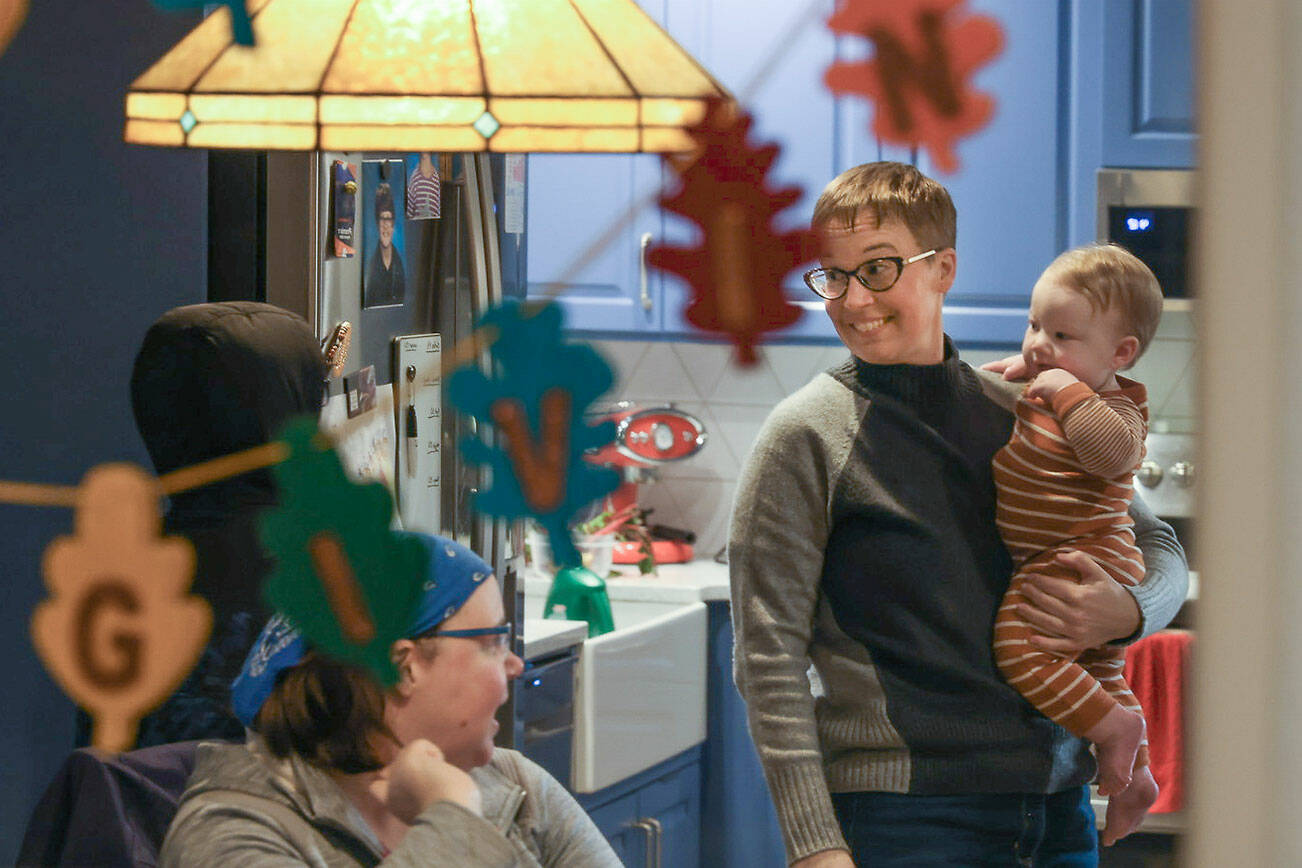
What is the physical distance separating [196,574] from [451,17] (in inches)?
15.6

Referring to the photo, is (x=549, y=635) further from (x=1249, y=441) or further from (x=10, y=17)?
(x=10, y=17)

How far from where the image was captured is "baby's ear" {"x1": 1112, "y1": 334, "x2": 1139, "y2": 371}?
93 centimetres

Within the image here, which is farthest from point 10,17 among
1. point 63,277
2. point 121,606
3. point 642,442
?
point 642,442

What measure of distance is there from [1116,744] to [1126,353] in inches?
10.6

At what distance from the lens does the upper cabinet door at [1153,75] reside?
0.75 meters

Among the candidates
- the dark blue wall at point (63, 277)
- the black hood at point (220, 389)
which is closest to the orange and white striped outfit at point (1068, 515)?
the black hood at point (220, 389)

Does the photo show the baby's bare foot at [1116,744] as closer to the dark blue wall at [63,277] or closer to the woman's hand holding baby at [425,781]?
the woman's hand holding baby at [425,781]

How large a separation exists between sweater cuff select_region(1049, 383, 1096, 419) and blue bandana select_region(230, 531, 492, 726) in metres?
0.39

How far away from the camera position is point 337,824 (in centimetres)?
86

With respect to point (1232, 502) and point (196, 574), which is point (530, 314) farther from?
point (1232, 502)

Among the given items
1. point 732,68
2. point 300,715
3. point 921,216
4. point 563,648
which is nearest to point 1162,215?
point 921,216

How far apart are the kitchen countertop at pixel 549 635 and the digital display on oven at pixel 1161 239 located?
0.44m

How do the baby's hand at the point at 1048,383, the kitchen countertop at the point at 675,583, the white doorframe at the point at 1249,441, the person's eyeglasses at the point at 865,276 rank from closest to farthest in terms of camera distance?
the white doorframe at the point at 1249,441 → the person's eyeglasses at the point at 865,276 → the baby's hand at the point at 1048,383 → the kitchen countertop at the point at 675,583

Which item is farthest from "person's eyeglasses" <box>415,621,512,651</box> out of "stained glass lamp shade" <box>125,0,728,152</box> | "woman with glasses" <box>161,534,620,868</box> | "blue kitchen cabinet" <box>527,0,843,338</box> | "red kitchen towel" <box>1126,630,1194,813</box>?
"red kitchen towel" <box>1126,630,1194,813</box>
